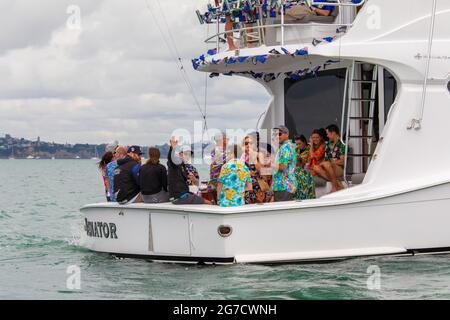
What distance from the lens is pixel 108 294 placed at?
492 inches

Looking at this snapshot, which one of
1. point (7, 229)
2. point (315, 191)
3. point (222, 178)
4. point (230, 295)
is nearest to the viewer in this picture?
point (230, 295)

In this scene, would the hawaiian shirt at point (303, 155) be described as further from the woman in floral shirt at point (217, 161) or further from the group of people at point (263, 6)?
the group of people at point (263, 6)

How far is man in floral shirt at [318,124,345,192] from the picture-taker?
1455 centimetres

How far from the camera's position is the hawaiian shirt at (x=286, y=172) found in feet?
45.4

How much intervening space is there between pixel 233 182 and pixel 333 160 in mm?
2077

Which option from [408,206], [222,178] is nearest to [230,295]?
[222,178]

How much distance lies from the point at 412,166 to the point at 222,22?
3963mm

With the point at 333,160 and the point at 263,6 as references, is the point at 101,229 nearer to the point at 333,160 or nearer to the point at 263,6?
the point at 333,160

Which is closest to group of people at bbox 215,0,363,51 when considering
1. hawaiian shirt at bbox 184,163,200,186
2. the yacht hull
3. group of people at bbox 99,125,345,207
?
group of people at bbox 99,125,345,207

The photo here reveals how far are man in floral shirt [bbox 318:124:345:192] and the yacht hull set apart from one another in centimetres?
127

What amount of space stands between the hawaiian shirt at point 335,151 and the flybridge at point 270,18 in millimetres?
1581

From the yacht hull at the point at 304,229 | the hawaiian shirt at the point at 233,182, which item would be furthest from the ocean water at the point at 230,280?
the hawaiian shirt at the point at 233,182

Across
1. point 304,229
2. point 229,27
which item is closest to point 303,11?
point 229,27

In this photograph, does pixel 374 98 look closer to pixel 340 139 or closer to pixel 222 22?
pixel 340 139
